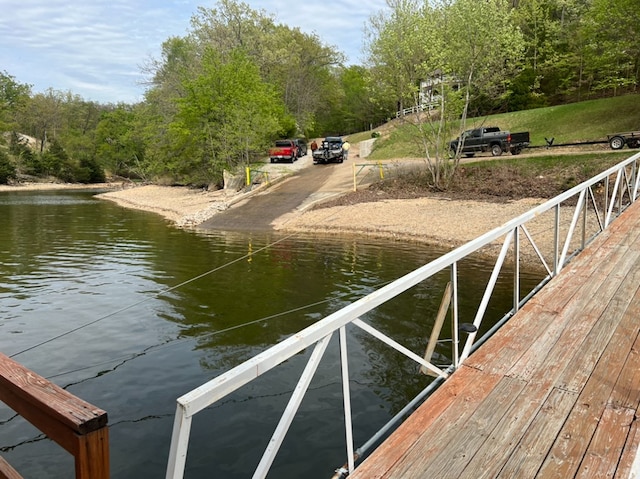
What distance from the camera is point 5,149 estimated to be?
63.3m

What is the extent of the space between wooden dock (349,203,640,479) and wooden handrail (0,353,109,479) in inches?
59.7

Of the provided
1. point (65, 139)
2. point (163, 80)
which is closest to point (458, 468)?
point (163, 80)

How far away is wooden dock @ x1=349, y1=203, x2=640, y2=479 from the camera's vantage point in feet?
9.18

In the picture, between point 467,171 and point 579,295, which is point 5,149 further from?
point 579,295

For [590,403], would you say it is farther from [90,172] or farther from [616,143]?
[90,172]

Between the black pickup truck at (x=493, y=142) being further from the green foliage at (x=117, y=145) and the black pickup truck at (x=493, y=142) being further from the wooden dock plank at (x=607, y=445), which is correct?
the green foliage at (x=117, y=145)

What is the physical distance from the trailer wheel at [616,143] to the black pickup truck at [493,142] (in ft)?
16.3

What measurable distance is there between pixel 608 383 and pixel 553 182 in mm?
18565

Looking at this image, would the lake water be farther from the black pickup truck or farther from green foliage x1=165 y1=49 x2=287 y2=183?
green foliage x1=165 y1=49 x2=287 y2=183

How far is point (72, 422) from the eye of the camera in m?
1.68

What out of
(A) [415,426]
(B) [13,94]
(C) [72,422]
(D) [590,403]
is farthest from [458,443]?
(B) [13,94]

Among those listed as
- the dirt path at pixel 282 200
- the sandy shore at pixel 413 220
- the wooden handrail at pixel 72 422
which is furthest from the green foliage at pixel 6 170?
the wooden handrail at pixel 72 422

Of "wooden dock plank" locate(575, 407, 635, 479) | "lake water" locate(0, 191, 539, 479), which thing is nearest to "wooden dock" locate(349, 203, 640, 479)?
"wooden dock plank" locate(575, 407, 635, 479)

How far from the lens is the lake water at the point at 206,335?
5012 millimetres
